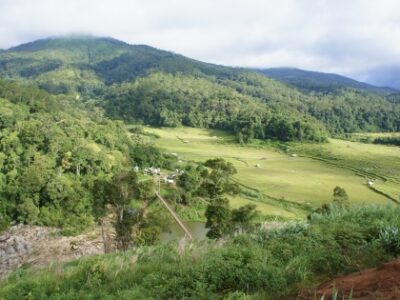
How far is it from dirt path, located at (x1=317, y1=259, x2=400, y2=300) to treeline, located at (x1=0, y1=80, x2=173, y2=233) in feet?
142

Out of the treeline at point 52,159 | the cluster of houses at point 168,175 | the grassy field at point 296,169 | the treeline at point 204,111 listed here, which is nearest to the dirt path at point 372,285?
the grassy field at point 296,169

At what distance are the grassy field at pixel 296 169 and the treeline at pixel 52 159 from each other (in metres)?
14.6

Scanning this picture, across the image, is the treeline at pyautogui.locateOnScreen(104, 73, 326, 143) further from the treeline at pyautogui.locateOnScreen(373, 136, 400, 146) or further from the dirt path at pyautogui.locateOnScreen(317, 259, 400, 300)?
the dirt path at pyautogui.locateOnScreen(317, 259, 400, 300)

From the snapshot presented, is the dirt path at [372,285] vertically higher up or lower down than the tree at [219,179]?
higher up

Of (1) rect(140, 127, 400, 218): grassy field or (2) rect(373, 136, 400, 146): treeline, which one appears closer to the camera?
(1) rect(140, 127, 400, 218): grassy field

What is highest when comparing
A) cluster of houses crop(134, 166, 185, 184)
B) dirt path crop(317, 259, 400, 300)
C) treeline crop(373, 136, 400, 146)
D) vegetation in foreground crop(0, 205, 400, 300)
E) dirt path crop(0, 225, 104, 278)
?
dirt path crop(317, 259, 400, 300)

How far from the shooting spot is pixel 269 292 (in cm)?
645

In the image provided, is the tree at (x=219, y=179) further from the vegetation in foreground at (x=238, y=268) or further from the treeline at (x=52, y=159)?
the vegetation in foreground at (x=238, y=268)

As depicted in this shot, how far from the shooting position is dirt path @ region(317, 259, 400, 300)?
5.27 metres

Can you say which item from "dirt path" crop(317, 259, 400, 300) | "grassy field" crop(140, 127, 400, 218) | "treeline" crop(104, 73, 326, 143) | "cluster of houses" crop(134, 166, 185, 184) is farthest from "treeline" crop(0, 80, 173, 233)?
"dirt path" crop(317, 259, 400, 300)

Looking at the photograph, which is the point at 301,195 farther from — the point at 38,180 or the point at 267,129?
the point at 267,129

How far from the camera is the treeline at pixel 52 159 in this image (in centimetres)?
4872

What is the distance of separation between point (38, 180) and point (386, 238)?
47.8 metres

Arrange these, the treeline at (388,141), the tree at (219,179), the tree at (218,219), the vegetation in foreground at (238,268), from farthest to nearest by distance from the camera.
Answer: the treeline at (388,141) → the tree at (219,179) → the tree at (218,219) → the vegetation in foreground at (238,268)
